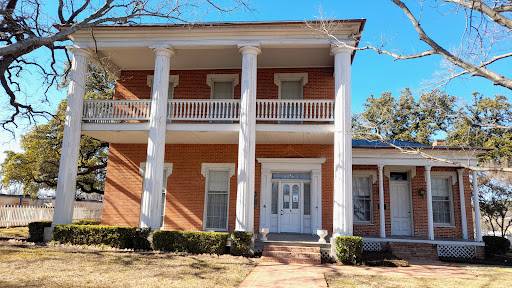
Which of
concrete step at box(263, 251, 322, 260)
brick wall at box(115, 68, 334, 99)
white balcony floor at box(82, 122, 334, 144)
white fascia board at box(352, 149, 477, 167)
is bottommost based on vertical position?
concrete step at box(263, 251, 322, 260)

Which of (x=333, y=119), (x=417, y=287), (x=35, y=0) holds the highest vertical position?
(x=35, y=0)

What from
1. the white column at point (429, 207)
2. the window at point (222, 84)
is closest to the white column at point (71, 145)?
the window at point (222, 84)

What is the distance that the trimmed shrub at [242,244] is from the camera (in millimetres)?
10781

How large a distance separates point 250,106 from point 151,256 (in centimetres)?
552

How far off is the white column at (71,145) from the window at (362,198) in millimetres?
10830

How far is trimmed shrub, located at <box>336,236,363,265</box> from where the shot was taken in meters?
10.4

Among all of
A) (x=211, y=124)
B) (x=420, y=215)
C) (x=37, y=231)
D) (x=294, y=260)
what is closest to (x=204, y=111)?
(x=211, y=124)

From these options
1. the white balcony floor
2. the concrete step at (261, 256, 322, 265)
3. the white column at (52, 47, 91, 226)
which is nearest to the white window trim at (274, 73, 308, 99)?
the white balcony floor

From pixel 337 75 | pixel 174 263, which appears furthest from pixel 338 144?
pixel 174 263

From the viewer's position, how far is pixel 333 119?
480 inches

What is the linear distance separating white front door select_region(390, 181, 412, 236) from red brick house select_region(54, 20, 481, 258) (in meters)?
0.04

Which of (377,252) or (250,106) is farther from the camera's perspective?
(377,252)

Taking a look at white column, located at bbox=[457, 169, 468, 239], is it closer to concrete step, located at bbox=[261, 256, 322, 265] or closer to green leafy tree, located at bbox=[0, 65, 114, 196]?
concrete step, located at bbox=[261, 256, 322, 265]

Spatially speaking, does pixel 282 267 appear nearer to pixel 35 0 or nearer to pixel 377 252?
pixel 377 252
